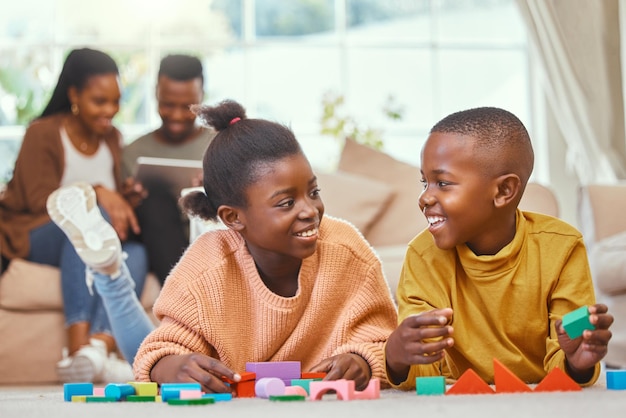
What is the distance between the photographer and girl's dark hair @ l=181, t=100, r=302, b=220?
161 cm

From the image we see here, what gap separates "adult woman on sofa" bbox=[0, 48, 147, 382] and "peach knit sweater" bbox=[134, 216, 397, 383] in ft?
3.90

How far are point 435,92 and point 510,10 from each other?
2.12 ft

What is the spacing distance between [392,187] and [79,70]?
1161 millimetres

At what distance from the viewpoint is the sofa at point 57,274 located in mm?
2834

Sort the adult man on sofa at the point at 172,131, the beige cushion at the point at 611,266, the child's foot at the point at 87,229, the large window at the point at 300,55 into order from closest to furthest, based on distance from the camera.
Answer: the child's foot at the point at 87,229 → the beige cushion at the point at 611,266 → the adult man on sofa at the point at 172,131 → the large window at the point at 300,55

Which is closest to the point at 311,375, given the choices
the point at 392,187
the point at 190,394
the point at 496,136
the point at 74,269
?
the point at 190,394

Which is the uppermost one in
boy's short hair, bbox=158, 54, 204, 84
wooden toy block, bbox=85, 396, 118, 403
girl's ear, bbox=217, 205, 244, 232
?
boy's short hair, bbox=158, 54, 204, 84

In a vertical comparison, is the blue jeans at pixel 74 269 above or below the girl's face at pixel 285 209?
below

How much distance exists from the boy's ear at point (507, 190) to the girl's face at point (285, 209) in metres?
0.32

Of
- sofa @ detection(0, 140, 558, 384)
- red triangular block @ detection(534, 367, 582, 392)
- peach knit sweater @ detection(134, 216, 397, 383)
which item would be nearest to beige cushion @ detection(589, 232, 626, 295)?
sofa @ detection(0, 140, 558, 384)

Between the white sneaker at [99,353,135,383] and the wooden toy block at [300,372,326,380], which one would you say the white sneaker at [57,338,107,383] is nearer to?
the white sneaker at [99,353,135,383]

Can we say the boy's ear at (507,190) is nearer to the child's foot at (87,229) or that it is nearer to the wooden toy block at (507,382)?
the wooden toy block at (507,382)

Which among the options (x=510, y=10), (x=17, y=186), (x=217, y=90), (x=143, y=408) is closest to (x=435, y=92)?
(x=510, y=10)

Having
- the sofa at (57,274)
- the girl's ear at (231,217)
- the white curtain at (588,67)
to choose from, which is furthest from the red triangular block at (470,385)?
the white curtain at (588,67)
